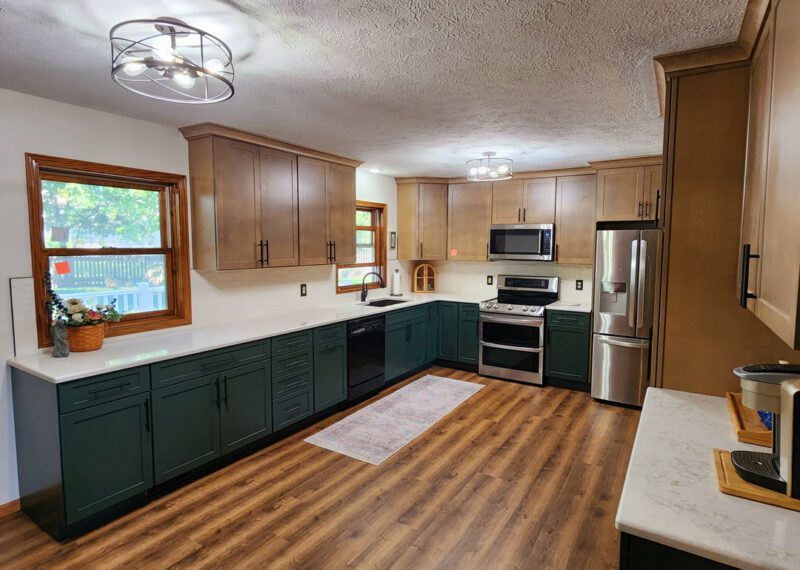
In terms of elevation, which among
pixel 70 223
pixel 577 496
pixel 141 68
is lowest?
pixel 577 496

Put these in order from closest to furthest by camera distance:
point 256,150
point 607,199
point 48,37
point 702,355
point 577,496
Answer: point 48,37 → point 702,355 → point 577,496 → point 256,150 → point 607,199

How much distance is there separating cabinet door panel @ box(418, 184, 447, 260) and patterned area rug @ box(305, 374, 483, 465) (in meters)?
1.69

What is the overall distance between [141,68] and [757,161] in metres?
2.14

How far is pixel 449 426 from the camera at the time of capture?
12.3ft

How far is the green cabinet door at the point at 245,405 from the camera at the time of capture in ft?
9.86

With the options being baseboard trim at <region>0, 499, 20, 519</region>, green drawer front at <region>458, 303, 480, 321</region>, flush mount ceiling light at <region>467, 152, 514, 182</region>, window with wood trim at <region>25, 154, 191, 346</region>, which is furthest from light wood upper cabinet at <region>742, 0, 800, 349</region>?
green drawer front at <region>458, 303, 480, 321</region>

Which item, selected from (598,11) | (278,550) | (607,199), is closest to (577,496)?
(278,550)

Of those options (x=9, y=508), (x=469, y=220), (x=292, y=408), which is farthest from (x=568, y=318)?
(x=9, y=508)

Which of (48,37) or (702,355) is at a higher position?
(48,37)

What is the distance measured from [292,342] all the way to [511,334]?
2.50 metres

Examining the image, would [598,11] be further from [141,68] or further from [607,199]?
[607,199]

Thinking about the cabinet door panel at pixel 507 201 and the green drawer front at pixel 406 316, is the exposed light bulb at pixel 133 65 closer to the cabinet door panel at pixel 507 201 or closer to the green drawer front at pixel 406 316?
the green drawer front at pixel 406 316

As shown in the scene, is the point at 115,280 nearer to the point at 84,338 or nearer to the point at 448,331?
the point at 84,338

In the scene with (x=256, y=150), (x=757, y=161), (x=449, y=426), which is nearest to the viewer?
(x=757, y=161)
